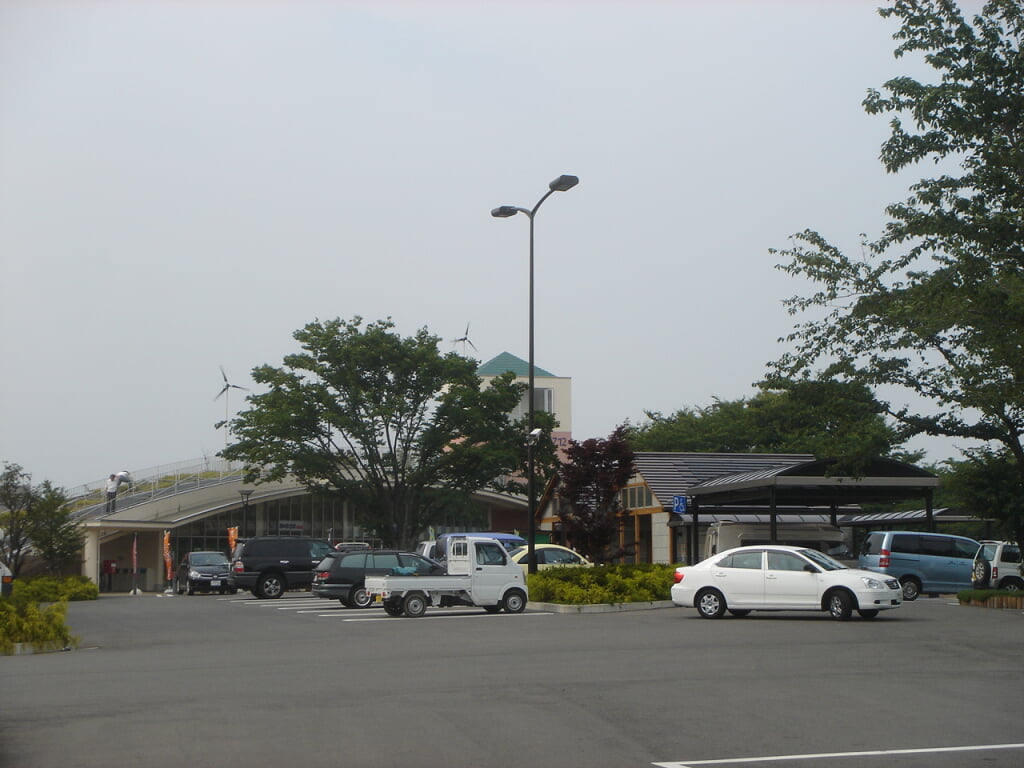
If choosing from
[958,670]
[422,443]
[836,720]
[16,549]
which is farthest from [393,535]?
[836,720]

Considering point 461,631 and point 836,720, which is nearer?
point 836,720

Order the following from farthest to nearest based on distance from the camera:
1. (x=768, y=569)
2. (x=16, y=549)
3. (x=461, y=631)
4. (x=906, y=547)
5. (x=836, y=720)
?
(x=16, y=549) → (x=906, y=547) → (x=768, y=569) → (x=461, y=631) → (x=836, y=720)

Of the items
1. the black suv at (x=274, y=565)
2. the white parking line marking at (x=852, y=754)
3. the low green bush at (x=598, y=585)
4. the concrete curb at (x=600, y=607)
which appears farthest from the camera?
the black suv at (x=274, y=565)

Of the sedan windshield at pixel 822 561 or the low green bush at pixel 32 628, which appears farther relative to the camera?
the sedan windshield at pixel 822 561

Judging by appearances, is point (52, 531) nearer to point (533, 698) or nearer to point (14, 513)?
point (14, 513)

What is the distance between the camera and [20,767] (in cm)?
832

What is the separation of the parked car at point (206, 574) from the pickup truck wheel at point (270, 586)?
5590 millimetres

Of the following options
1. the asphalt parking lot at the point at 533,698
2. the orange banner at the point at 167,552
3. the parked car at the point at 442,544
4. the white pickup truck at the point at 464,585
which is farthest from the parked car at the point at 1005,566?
the orange banner at the point at 167,552

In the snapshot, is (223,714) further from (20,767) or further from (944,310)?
(944,310)

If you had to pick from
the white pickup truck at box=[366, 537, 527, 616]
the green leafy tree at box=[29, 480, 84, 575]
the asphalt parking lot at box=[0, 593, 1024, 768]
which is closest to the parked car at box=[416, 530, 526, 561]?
the white pickup truck at box=[366, 537, 527, 616]

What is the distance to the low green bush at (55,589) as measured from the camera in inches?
1465

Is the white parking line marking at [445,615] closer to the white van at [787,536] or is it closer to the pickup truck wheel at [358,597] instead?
the pickup truck wheel at [358,597]

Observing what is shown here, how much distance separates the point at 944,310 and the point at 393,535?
31.3 m

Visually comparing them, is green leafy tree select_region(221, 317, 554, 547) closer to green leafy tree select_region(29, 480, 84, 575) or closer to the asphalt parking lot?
green leafy tree select_region(29, 480, 84, 575)
